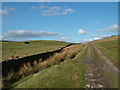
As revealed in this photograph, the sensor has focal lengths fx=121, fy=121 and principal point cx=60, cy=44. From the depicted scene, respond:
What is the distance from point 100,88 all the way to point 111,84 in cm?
97

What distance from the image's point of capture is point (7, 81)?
10.2 meters

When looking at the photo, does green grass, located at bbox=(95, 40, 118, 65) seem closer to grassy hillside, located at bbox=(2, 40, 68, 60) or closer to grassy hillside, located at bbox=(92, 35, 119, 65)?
grassy hillside, located at bbox=(92, 35, 119, 65)

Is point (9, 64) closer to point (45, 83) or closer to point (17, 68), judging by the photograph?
point (17, 68)

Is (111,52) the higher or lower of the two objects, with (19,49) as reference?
lower

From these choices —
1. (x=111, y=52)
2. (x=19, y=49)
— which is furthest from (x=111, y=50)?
(x=19, y=49)

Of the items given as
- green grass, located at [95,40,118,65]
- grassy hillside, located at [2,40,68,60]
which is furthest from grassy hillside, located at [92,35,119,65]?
grassy hillside, located at [2,40,68,60]

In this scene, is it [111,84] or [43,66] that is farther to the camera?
[43,66]

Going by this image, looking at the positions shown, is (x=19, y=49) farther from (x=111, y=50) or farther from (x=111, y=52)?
(x=111, y=52)

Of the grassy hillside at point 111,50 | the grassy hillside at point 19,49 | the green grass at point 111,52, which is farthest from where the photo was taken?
the grassy hillside at point 19,49

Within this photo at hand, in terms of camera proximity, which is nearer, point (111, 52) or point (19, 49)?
point (111, 52)

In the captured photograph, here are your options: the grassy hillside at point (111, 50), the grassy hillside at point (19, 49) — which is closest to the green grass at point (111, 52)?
the grassy hillside at point (111, 50)

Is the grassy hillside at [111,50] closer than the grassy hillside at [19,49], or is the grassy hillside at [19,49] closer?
the grassy hillside at [111,50]

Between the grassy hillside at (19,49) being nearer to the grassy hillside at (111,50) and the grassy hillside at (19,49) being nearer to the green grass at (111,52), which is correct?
the green grass at (111,52)

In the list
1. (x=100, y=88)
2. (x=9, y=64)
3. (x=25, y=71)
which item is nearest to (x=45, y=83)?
(x=100, y=88)
